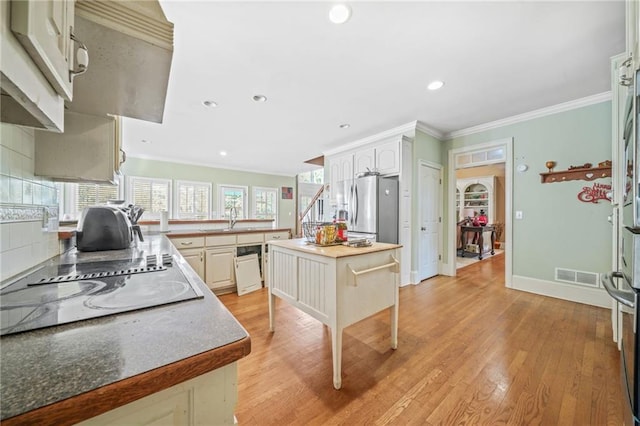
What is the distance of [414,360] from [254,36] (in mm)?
2738

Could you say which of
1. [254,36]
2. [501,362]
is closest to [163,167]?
[254,36]

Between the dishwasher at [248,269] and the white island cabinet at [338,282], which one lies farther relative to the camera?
the dishwasher at [248,269]

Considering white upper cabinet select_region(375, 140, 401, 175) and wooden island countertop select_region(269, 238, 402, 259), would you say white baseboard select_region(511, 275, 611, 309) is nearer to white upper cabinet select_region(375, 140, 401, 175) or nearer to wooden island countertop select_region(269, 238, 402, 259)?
white upper cabinet select_region(375, 140, 401, 175)

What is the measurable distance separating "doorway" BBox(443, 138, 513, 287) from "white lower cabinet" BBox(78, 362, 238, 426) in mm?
3999

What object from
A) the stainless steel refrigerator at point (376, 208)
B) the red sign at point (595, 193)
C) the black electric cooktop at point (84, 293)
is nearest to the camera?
the black electric cooktop at point (84, 293)

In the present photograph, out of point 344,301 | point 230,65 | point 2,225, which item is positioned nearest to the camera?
point 2,225

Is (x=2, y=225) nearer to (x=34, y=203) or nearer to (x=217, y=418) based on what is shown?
(x=34, y=203)

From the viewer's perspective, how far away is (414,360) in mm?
1795

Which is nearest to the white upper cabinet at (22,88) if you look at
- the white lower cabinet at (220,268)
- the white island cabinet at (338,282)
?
the white island cabinet at (338,282)

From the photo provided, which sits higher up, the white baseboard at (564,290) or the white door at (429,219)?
the white door at (429,219)

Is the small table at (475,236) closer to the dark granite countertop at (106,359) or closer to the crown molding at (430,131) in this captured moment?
the crown molding at (430,131)

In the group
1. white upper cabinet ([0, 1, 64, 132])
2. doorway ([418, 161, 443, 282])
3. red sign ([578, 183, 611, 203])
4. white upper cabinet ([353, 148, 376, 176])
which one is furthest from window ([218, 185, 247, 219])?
red sign ([578, 183, 611, 203])

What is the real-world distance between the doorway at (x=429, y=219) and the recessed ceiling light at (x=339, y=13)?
8.59 ft

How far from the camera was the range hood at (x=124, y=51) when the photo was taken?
71 cm
